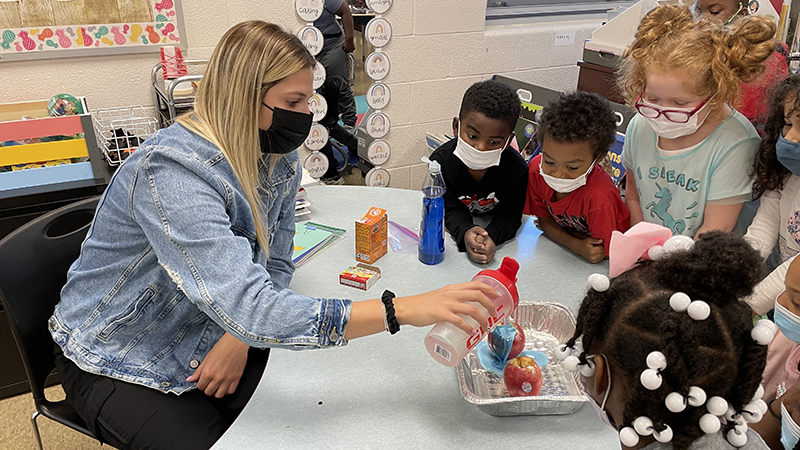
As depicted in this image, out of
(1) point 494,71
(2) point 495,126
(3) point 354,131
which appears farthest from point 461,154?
(1) point 494,71

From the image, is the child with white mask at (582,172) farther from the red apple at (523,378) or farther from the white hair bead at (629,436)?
the white hair bead at (629,436)

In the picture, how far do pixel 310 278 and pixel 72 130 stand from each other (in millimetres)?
1114

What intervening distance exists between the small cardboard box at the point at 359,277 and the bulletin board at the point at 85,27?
152 cm

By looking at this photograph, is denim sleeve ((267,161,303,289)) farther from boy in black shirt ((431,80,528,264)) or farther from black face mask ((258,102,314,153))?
boy in black shirt ((431,80,528,264))

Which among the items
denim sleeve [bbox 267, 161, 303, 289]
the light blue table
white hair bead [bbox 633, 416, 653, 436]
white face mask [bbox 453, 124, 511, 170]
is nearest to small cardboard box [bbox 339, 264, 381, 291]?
the light blue table

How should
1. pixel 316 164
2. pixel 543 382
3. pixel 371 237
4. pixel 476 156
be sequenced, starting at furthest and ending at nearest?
pixel 316 164, pixel 476 156, pixel 371 237, pixel 543 382

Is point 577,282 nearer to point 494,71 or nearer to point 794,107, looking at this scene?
point 794,107

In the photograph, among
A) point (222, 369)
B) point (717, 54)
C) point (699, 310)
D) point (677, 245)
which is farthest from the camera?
point (717, 54)

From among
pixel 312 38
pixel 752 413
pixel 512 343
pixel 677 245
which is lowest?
pixel 512 343

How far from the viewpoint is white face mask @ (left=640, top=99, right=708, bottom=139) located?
144 centimetres

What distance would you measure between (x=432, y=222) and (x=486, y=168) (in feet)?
1.35

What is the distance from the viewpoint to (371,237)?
150cm

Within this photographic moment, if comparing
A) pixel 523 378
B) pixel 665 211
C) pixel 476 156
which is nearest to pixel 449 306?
pixel 523 378

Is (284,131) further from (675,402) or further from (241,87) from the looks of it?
(675,402)
